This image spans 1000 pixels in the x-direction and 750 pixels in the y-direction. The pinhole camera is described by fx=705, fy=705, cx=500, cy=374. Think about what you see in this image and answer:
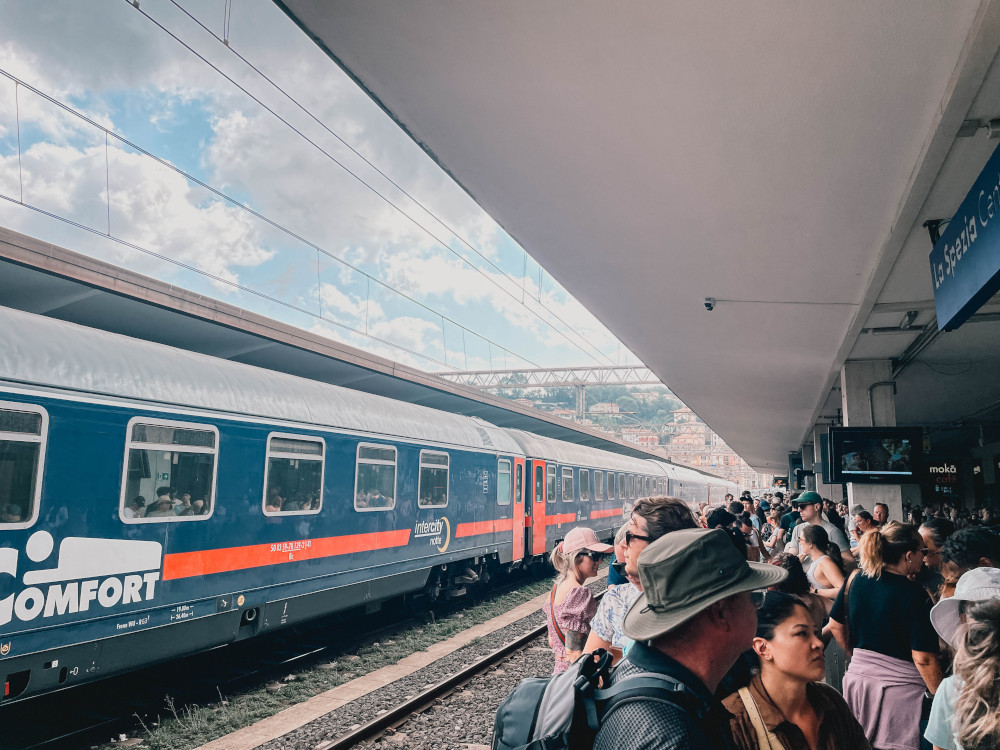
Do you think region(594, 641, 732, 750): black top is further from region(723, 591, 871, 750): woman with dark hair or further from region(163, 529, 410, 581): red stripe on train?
region(163, 529, 410, 581): red stripe on train

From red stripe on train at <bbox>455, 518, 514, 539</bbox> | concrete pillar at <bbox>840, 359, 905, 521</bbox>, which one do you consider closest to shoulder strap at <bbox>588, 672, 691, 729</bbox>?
red stripe on train at <bbox>455, 518, 514, 539</bbox>

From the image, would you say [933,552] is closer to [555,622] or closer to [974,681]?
[555,622]

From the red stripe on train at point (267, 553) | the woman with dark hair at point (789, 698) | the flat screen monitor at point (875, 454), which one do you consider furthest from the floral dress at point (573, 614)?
the flat screen monitor at point (875, 454)

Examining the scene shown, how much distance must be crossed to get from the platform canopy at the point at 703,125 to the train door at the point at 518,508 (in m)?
7.09

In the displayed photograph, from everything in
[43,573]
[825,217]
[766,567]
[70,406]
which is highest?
[825,217]

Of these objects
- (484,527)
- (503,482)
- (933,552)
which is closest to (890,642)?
(933,552)

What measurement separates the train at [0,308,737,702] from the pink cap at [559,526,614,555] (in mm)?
3706

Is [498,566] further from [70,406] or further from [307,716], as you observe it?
[70,406]

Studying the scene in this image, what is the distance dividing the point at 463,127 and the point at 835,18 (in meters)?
2.13

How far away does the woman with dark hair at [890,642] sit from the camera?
3.13m

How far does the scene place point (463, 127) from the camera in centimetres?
441

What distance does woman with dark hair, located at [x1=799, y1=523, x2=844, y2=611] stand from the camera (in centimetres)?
451

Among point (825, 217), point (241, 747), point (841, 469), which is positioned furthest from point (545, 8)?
point (841, 469)

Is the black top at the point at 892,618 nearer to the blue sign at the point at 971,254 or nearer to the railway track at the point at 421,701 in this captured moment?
the blue sign at the point at 971,254
